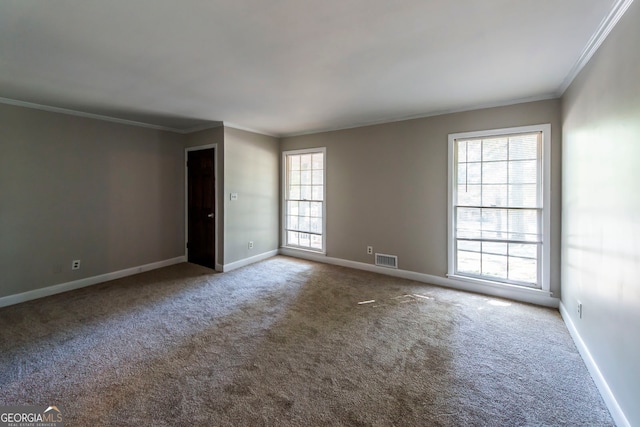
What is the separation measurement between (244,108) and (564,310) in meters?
4.50

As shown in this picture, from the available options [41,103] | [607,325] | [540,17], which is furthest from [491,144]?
[41,103]

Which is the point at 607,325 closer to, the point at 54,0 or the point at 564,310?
→ the point at 564,310

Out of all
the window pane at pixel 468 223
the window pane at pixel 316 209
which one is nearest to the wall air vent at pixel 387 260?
the window pane at pixel 468 223

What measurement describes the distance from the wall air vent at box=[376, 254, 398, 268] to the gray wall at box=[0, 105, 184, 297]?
372 cm

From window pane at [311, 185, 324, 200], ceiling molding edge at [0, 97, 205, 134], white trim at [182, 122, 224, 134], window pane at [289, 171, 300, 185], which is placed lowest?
window pane at [311, 185, 324, 200]

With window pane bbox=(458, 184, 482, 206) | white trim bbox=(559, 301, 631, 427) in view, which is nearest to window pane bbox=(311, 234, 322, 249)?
window pane bbox=(458, 184, 482, 206)

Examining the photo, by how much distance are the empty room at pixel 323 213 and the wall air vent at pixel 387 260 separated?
0.04 m

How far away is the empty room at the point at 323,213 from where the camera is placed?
1.76 meters

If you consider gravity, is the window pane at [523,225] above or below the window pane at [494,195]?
below

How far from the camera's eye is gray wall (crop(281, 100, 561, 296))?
342 centimetres

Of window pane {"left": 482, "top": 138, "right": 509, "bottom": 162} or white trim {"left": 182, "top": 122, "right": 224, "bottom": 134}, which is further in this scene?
white trim {"left": 182, "top": 122, "right": 224, "bottom": 134}

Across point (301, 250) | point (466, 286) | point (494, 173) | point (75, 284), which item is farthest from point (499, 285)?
point (75, 284)

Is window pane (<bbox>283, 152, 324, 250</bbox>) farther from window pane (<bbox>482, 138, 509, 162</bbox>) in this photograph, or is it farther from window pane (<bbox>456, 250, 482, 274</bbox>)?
window pane (<bbox>482, 138, 509, 162</bbox>)

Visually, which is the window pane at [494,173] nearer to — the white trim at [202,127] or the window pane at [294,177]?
the window pane at [294,177]
